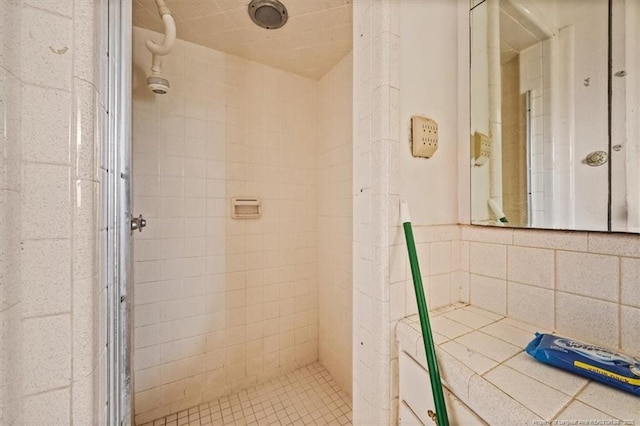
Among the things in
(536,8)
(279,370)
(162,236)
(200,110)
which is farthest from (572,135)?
(279,370)

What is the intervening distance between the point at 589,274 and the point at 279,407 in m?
1.56

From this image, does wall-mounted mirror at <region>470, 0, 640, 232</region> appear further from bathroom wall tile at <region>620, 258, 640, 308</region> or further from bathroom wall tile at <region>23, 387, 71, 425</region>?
bathroom wall tile at <region>23, 387, 71, 425</region>

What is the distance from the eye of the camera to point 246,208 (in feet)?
5.15

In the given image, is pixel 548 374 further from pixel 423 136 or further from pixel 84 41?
pixel 84 41

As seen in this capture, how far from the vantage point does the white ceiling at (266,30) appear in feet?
3.80

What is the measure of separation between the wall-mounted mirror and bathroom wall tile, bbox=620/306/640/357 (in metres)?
0.18

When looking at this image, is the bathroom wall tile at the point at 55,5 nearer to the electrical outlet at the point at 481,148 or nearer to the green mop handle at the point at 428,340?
the green mop handle at the point at 428,340

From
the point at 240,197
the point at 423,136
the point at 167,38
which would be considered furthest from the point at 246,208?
the point at 423,136

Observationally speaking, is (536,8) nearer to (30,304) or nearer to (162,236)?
(30,304)

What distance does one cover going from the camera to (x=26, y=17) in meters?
0.36

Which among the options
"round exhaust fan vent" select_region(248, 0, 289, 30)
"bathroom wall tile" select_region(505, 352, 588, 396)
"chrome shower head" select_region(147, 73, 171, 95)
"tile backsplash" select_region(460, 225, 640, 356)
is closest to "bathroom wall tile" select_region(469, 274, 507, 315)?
"tile backsplash" select_region(460, 225, 640, 356)

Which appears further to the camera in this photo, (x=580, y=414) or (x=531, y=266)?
(x=531, y=266)

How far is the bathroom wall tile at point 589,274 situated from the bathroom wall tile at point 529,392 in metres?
0.30

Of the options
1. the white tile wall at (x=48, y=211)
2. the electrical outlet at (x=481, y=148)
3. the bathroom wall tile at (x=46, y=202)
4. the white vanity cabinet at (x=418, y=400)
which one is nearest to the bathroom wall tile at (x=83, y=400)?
the white tile wall at (x=48, y=211)
